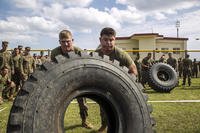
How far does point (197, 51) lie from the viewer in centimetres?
2281

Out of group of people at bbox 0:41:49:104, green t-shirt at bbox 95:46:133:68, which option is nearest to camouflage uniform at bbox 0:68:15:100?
group of people at bbox 0:41:49:104

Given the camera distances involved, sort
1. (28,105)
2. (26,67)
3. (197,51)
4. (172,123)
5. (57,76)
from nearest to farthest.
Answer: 1. (28,105)
2. (57,76)
3. (172,123)
4. (26,67)
5. (197,51)

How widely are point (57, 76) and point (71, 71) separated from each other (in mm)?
141

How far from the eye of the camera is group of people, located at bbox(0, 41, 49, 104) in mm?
11465

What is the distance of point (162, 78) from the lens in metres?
14.9

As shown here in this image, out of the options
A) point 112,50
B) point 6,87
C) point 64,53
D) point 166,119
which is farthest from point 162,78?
point 112,50

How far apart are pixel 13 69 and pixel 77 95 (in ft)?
33.3

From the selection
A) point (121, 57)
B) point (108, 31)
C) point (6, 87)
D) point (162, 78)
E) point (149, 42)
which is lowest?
point (6, 87)

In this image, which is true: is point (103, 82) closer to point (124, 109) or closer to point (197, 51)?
point (124, 109)

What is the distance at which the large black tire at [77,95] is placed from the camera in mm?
2891

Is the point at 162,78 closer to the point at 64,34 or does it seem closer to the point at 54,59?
the point at 64,34

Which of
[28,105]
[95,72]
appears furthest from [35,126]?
[95,72]

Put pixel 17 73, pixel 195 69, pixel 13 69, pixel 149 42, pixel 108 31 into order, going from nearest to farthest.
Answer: pixel 108 31, pixel 13 69, pixel 17 73, pixel 195 69, pixel 149 42

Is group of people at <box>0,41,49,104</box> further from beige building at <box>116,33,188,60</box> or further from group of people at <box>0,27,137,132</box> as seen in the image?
beige building at <box>116,33,188,60</box>
